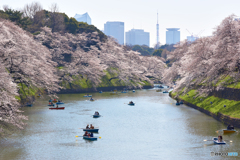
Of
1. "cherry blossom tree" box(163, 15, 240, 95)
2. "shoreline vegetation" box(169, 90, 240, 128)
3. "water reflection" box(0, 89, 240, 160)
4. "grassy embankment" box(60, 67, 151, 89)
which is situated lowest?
"water reflection" box(0, 89, 240, 160)

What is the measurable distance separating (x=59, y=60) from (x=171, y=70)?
34.0m

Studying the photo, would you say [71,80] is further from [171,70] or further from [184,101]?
[184,101]

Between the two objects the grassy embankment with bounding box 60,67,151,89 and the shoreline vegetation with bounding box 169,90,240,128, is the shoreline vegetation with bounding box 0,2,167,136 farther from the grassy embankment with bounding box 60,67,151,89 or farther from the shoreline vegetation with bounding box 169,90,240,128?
the shoreline vegetation with bounding box 169,90,240,128

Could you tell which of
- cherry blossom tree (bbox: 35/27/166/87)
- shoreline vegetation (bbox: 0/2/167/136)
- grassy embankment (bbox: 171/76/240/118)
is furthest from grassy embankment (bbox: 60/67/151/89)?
grassy embankment (bbox: 171/76/240/118)

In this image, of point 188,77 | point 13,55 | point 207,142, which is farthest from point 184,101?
point 13,55

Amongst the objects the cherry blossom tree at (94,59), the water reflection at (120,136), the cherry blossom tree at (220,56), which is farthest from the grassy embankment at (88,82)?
the cherry blossom tree at (220,56)

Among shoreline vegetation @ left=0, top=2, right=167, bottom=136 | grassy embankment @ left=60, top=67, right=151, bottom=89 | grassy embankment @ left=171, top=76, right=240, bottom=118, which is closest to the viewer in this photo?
grassy embankment @ left=171, top=76, right=240, bottom=118

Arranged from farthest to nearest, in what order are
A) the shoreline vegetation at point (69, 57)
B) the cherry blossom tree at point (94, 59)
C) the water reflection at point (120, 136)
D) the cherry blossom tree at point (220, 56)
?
the cherry blossom tree at point (94, 59) → the shoreline vegetation at point (69, 57) → the cherry blossom tree at point (220, 56) → the water reflection at point (120, 136)

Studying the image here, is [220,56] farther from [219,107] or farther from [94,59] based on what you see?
[94,59]

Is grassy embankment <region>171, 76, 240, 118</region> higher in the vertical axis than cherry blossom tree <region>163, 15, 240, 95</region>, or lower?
lower

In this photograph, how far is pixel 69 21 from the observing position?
108 metres

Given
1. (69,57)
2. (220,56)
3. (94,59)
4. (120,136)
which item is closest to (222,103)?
(220,56)

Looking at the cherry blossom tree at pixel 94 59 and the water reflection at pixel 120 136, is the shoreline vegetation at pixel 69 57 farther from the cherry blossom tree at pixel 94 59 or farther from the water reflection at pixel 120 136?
the water reflection at pixel 120 136

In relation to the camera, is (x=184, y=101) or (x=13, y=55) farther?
(x=184, y=101)
